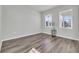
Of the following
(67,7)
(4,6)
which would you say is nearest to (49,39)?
(67,7)

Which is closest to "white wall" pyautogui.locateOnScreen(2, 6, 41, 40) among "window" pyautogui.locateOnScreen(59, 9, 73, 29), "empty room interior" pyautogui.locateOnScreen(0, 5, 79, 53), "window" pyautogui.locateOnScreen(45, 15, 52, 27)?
"empty room interior" pyautogui.locateOnScreen(0, 5, 79, 53)

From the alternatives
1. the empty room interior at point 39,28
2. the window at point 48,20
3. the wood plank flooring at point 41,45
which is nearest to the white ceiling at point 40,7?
the empty room interior at point 39,28

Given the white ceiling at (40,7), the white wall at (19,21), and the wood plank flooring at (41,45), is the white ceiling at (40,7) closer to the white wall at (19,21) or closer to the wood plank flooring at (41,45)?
the white wall at (19,21)

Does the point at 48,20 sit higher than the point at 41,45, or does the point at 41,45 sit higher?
the point at 48,20

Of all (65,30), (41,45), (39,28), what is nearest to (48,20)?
(39,28)

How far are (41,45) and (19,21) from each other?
1.68 feet

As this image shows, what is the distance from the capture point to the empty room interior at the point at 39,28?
957 millimetres

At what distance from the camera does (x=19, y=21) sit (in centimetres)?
106

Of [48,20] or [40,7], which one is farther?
[48,20]

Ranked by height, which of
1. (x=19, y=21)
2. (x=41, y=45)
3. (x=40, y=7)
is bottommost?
(x=41, y=45)

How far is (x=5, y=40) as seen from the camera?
0.95m

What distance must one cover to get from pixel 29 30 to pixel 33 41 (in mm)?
206

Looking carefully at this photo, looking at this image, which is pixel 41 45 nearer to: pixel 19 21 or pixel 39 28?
pixel 39 28
